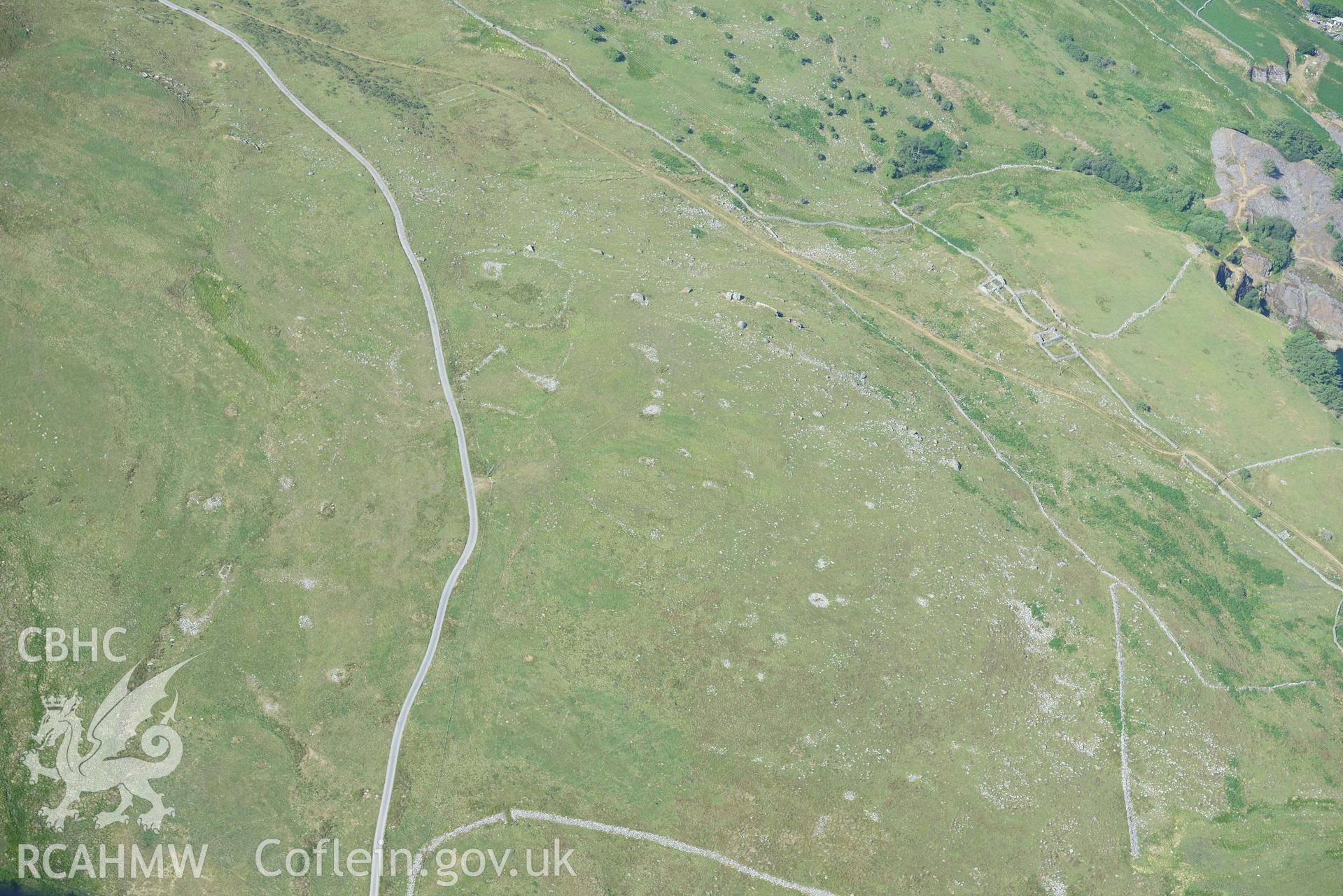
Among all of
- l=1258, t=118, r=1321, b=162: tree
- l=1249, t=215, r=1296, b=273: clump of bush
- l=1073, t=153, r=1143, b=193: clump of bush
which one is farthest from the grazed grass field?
l=1258, t=118, r=1321, b=162: tree

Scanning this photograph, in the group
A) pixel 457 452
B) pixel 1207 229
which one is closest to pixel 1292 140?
pixel 1207 229

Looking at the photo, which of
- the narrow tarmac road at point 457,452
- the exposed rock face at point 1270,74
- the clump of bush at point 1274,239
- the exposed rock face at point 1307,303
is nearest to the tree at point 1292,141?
the exposed rock face at point 1270,74

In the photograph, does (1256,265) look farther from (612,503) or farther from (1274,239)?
(612,503)

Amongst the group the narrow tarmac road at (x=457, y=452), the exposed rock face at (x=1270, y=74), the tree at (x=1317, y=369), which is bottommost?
the narrow tarmac road at (x=457, y=452)

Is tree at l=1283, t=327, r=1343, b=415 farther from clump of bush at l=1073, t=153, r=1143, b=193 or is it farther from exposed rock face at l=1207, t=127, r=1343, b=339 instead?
clump of bush at l=1073, t=153, r=1143, b=193

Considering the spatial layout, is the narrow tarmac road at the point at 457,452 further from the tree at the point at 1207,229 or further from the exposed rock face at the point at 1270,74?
the exposed rock face at the point at 1270,74
